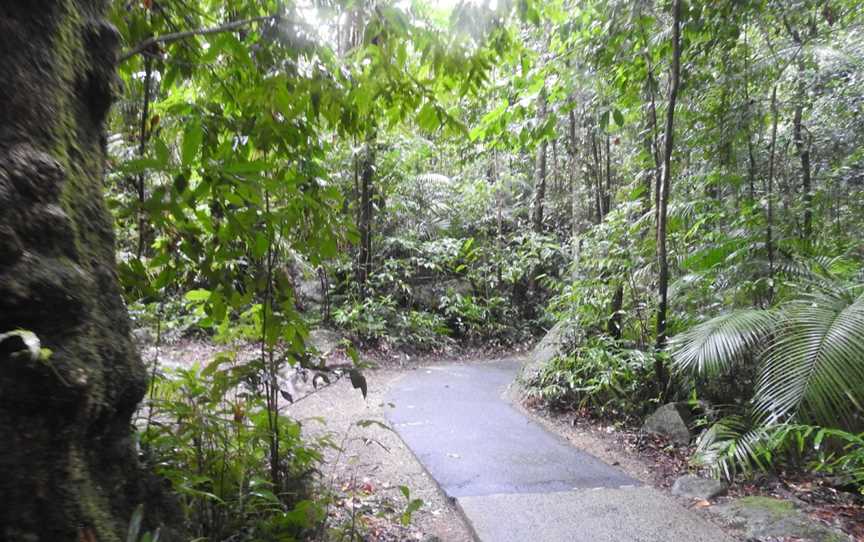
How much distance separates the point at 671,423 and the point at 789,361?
4.71 ft

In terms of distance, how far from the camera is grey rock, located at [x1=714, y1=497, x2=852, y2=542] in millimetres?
3418

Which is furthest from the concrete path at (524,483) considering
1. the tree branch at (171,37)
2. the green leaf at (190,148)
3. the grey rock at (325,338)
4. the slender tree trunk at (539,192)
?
the slender tree trunk at (539,192)

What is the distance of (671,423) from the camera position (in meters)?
5.49

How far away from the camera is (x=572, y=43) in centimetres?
645

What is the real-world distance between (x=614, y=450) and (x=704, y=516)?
5.05 ft

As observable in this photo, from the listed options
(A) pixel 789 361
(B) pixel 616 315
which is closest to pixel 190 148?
(A) pixel 789 361

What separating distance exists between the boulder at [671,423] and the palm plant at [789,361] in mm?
452

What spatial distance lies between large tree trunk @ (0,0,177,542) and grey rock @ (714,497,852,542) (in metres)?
3.81

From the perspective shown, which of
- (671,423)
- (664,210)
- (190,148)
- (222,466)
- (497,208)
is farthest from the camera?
(497,208)

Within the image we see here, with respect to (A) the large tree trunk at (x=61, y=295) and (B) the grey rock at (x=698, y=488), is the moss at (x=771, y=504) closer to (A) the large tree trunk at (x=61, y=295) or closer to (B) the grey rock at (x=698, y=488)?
(B) the grey rock at (x=698, y=488)

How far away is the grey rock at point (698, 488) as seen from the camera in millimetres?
4211

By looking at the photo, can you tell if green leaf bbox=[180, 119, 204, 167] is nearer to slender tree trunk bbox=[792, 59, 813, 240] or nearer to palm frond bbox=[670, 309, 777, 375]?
palm frond bbox=[670, 309, 777, 375]

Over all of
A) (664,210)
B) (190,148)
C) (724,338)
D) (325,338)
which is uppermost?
(664,210)

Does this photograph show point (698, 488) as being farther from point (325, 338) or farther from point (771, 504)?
point (325, 338)
